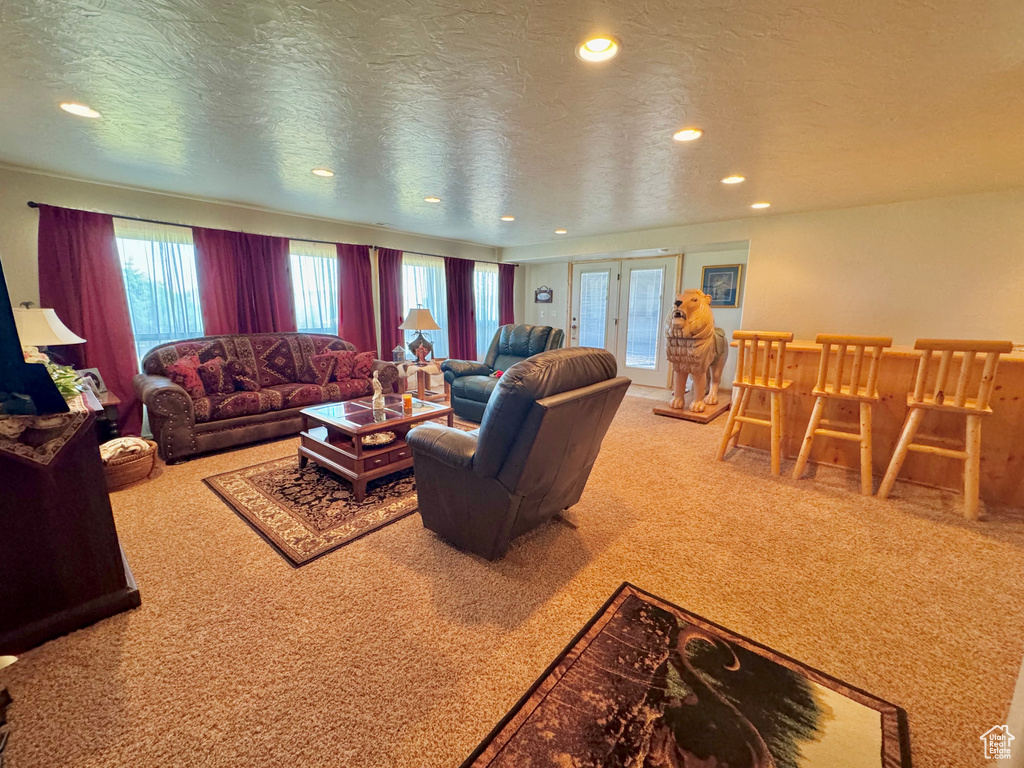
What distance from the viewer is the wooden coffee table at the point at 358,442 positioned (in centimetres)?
255

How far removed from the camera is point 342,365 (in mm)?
4285

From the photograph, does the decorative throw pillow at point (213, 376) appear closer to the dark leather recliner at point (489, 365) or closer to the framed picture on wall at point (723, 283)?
the dark leather recliner at point (489, 365)

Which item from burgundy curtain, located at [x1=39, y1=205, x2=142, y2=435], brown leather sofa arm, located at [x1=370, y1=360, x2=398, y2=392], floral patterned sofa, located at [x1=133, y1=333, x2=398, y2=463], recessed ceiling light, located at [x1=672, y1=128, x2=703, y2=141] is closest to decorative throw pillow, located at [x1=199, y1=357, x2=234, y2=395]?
floral patterned sofa, located at [x1=133, y1=333, x2=398, y2=463]

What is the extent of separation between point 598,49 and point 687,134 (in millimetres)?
1034

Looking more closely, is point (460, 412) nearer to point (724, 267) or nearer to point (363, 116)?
point (363, 116)

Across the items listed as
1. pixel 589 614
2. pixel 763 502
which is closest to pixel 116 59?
pixel 589 614

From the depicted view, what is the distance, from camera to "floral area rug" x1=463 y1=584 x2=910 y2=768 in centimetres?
114

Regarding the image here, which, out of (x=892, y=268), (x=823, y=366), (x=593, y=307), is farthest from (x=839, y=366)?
(x=593, y=307)

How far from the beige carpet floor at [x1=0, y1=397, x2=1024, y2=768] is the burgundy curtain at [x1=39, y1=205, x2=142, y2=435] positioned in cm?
154

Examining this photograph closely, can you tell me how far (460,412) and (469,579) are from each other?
2477mm

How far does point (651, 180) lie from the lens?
10.1 ft

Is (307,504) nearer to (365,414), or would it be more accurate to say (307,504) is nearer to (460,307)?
(365,414)

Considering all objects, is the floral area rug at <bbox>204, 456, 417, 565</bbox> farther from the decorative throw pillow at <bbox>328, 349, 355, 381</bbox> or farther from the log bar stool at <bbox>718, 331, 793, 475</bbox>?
the log bar stool at <bbox>718, 331, 793, 475</bbox>

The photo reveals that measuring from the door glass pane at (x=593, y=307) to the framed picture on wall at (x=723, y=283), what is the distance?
1.51 metres
